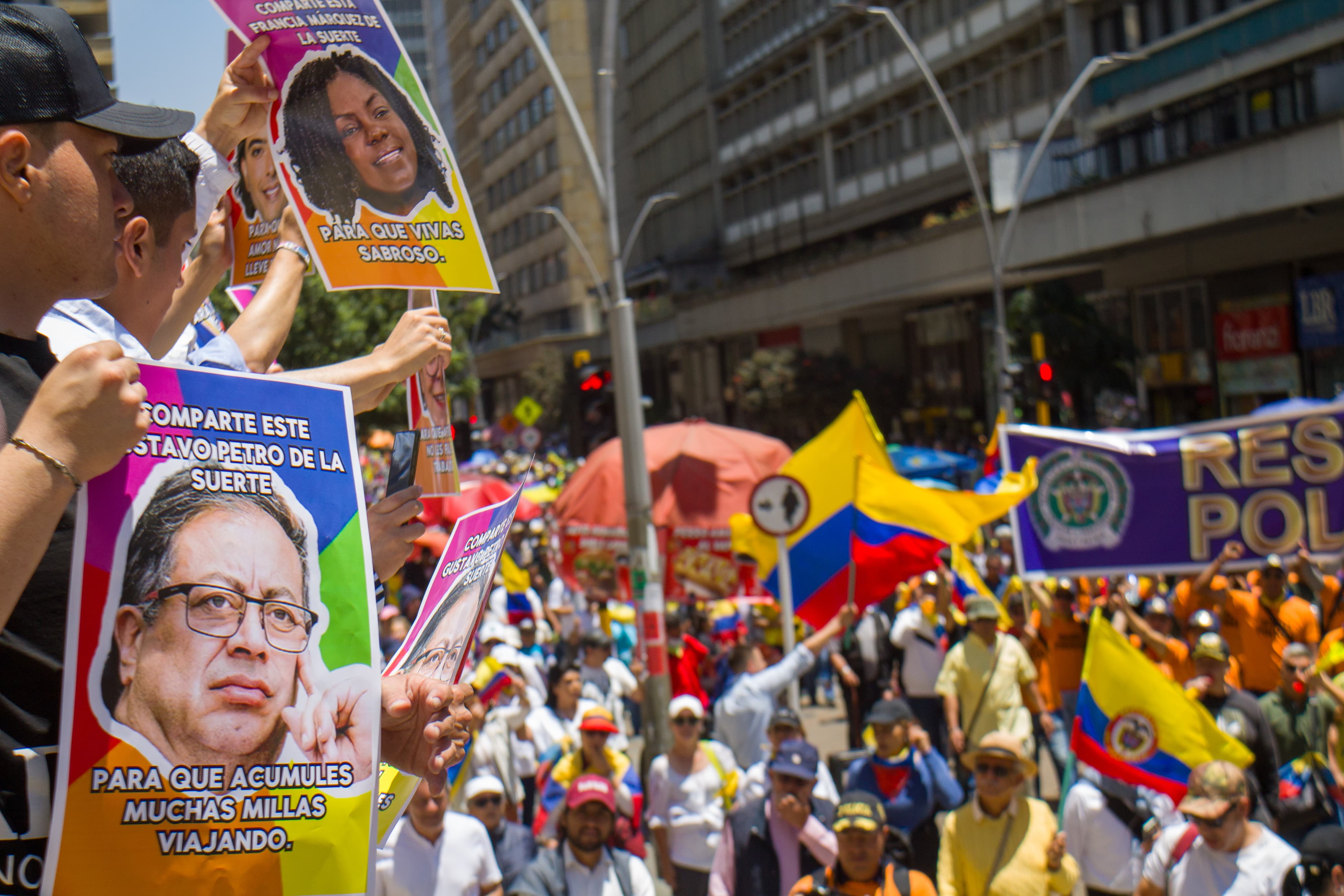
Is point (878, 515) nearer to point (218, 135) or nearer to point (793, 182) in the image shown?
point (218, 135)

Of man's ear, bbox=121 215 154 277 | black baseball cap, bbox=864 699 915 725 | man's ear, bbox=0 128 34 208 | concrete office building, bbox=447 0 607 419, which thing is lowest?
black baseball cap, bbox=864 699 915 725

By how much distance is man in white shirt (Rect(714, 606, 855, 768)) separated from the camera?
8828 mm

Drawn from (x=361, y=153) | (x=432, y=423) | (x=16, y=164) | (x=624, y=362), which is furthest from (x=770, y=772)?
(x=624, y=362)

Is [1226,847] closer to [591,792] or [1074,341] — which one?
[591,792]

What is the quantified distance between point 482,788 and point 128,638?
19.4ft

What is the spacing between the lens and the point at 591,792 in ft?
21.2

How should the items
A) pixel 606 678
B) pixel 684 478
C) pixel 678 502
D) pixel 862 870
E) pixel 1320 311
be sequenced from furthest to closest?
pixel 1320 311
pixel 684 478
pixel 678 502
pixel 606 678
pixel 862 870

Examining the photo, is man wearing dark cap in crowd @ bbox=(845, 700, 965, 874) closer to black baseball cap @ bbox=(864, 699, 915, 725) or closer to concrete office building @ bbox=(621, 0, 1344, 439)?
black baseball cap @ bbox=(864, 699, 915, 725)

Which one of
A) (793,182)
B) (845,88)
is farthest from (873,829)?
(793,182)

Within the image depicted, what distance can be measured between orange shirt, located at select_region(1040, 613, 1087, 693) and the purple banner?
402mm

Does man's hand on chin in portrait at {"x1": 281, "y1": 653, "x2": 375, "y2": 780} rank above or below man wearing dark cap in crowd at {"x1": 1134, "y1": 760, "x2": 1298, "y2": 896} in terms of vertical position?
above

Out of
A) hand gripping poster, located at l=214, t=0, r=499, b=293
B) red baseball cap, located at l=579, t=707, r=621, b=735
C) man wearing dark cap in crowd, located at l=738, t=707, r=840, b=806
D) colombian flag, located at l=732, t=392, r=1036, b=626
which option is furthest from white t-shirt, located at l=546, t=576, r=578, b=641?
hand gripping poster, located at l=214, t=0, r=499, b=293

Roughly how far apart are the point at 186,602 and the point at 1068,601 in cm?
935

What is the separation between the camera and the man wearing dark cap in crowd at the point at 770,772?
6879 millimetres
